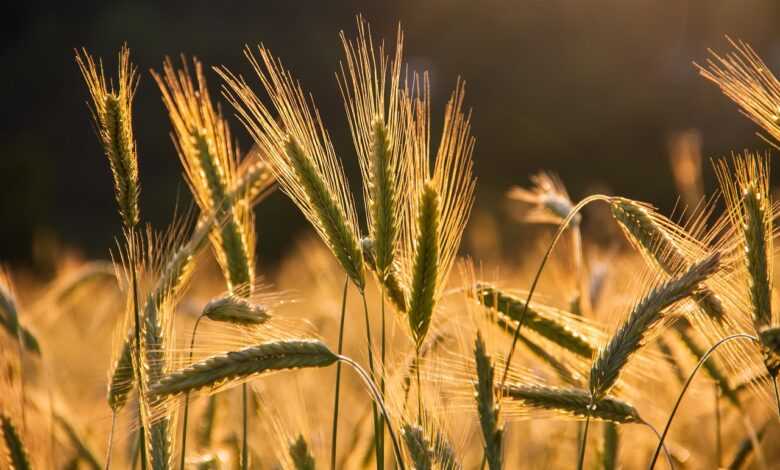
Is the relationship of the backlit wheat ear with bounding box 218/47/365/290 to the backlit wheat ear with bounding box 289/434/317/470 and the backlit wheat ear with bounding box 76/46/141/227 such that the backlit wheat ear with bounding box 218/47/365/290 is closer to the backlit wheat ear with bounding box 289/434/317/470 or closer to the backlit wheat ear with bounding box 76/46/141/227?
the backlit wheat ear with bounding box 76/46/141/227

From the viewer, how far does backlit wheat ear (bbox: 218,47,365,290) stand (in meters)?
1.38

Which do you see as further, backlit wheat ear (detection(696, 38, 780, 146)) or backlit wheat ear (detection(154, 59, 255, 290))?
backlit wheat ear (detection(154, 59, 255, 290))

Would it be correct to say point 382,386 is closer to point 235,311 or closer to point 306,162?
point 235,311

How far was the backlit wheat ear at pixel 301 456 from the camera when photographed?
4.95ft

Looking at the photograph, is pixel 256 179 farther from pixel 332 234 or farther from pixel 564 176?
pixel 564 176

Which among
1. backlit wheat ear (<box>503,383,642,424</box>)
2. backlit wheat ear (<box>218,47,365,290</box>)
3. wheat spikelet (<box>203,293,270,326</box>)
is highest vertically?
backlit wheat ear (<box>218,47,365,290</box>)

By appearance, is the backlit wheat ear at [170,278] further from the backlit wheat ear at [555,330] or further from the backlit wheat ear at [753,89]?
the backlit wheat ear at [753,89]

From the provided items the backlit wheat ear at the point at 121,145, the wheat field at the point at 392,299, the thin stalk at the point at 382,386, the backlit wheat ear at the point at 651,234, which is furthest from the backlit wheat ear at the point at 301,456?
the backlit wheat ear at the point at 651,234

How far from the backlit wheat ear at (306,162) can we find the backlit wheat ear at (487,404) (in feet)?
0.78

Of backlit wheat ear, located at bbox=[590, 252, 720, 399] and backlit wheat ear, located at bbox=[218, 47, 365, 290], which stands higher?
backlit wheat ear, located at bbox=[218, 47, 365, 290]

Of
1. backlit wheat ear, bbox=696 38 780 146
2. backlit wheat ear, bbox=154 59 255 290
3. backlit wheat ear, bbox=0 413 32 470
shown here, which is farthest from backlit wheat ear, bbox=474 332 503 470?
backlit wheat ear, bbox=0 413 32 470

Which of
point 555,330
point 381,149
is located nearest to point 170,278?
point 381,149

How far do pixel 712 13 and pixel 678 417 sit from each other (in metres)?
19.9

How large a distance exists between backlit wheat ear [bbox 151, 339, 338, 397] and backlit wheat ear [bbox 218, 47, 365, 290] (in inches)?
5.7
